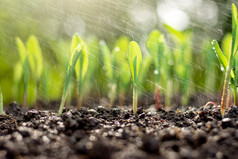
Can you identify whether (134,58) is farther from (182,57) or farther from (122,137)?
(182,57)

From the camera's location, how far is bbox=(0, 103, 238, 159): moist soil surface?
0.66 m

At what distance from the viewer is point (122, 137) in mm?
860

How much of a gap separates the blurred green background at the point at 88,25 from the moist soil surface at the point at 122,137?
3.07 feet

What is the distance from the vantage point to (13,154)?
0.65 metres

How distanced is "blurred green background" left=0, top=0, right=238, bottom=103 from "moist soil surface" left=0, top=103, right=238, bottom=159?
937 millimetres

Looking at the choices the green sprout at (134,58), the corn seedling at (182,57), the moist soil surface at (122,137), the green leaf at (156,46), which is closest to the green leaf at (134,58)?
the green sprout at (134,58)

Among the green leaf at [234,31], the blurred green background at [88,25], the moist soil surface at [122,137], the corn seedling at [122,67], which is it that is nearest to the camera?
the moist soil surface at [122,137]

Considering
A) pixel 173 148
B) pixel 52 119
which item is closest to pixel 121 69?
pixel 52 119

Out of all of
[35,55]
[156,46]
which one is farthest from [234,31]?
[35,55]

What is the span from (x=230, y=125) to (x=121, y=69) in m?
1.10

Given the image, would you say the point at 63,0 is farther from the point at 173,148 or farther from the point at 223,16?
the point at 173,148

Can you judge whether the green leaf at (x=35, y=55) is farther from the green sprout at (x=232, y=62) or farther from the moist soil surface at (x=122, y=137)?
the green sprout at (x=232, y=62)

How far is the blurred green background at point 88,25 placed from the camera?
2.81 metres

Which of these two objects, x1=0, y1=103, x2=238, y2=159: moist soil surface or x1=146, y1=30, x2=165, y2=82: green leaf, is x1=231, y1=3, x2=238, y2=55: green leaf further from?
x1=146, y1=30, x2=165, y2=82: green leaf
